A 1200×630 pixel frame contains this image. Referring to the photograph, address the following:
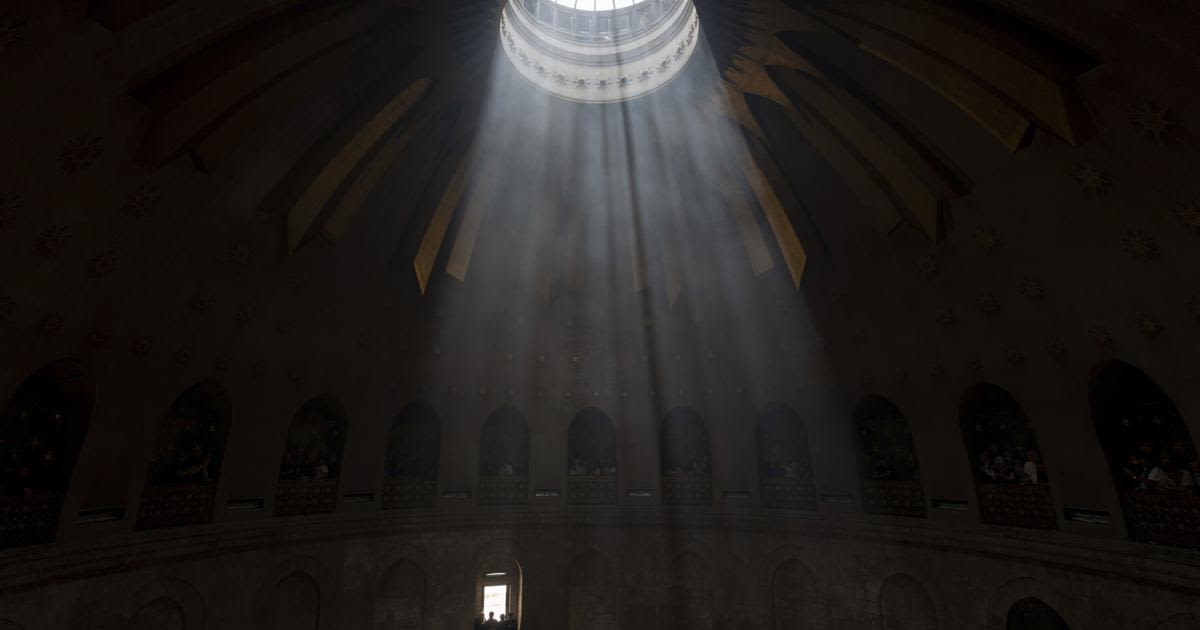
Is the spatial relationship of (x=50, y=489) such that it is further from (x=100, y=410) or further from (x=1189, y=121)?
(x=1189, y=121)

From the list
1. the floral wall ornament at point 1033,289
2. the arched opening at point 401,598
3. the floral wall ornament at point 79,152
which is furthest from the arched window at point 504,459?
the floral wall ornament at point 1033,289

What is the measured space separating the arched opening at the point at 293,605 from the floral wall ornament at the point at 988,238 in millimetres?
18080

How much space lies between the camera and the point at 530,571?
671 inches

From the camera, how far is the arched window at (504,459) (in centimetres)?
1759

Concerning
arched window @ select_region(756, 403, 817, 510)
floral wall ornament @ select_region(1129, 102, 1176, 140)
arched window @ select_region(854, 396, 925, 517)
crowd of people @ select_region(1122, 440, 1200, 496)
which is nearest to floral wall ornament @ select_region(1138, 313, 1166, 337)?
crowd of people @ select_region(1122, 440, 1200, 496)

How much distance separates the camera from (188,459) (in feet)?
41.0

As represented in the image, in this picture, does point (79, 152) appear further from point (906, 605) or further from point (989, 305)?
point (906, 605)

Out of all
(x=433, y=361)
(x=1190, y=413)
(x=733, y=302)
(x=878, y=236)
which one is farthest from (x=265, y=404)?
(x=1190, y=413)

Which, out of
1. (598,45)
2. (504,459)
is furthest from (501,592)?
(598,45)

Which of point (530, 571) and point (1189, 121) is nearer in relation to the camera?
point (1189, 121)

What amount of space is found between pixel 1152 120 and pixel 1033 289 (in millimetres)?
4164

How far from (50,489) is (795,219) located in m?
17.2

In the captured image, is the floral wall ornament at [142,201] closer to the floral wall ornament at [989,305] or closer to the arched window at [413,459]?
the arched window at [413,459]

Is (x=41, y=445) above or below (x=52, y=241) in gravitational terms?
below
